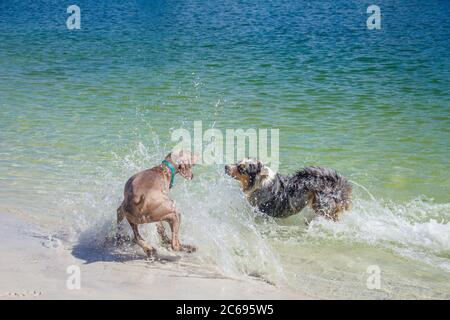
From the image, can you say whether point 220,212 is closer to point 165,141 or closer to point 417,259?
point 417,259

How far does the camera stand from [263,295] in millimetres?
5238

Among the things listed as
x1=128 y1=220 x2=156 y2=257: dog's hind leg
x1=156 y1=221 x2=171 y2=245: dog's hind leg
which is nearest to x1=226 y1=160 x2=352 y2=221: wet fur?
x1=156 y1=221 x2=171 y2=245: dog's hind leg

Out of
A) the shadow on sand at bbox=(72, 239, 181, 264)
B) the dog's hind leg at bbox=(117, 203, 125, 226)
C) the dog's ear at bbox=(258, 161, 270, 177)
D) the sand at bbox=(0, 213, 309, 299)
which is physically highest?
the dog's ear at bbox=(258, 161, 270, 177)

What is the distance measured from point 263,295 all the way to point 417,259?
220 cm

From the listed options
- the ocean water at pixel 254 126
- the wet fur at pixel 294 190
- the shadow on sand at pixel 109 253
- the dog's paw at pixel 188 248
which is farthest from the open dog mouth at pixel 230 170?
the shadow on sand at pixel 109 253

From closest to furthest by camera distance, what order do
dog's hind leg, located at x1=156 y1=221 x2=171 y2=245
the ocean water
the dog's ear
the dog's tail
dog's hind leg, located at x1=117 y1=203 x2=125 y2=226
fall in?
dog's hind leg, located at x1=117 y1=203 x2=125 y2=226 → dog's hind leg, located at x1=156 y1=221 x2=171 y2=245 → the ocean water → the dog's tail → the dog's ear

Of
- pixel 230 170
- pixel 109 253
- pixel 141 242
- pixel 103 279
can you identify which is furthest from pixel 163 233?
pixel 230 170

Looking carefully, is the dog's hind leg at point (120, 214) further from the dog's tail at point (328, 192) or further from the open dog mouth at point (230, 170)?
the dog's tail at point (328, 192)

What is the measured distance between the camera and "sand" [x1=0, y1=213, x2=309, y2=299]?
4977 mm

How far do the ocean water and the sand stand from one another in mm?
298

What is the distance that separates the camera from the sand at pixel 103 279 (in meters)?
4.98

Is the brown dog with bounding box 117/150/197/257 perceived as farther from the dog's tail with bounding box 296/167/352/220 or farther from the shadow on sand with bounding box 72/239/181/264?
the dog's tail with bounding box 296/167/352/220

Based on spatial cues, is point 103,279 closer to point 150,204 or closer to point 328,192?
point 150,204
